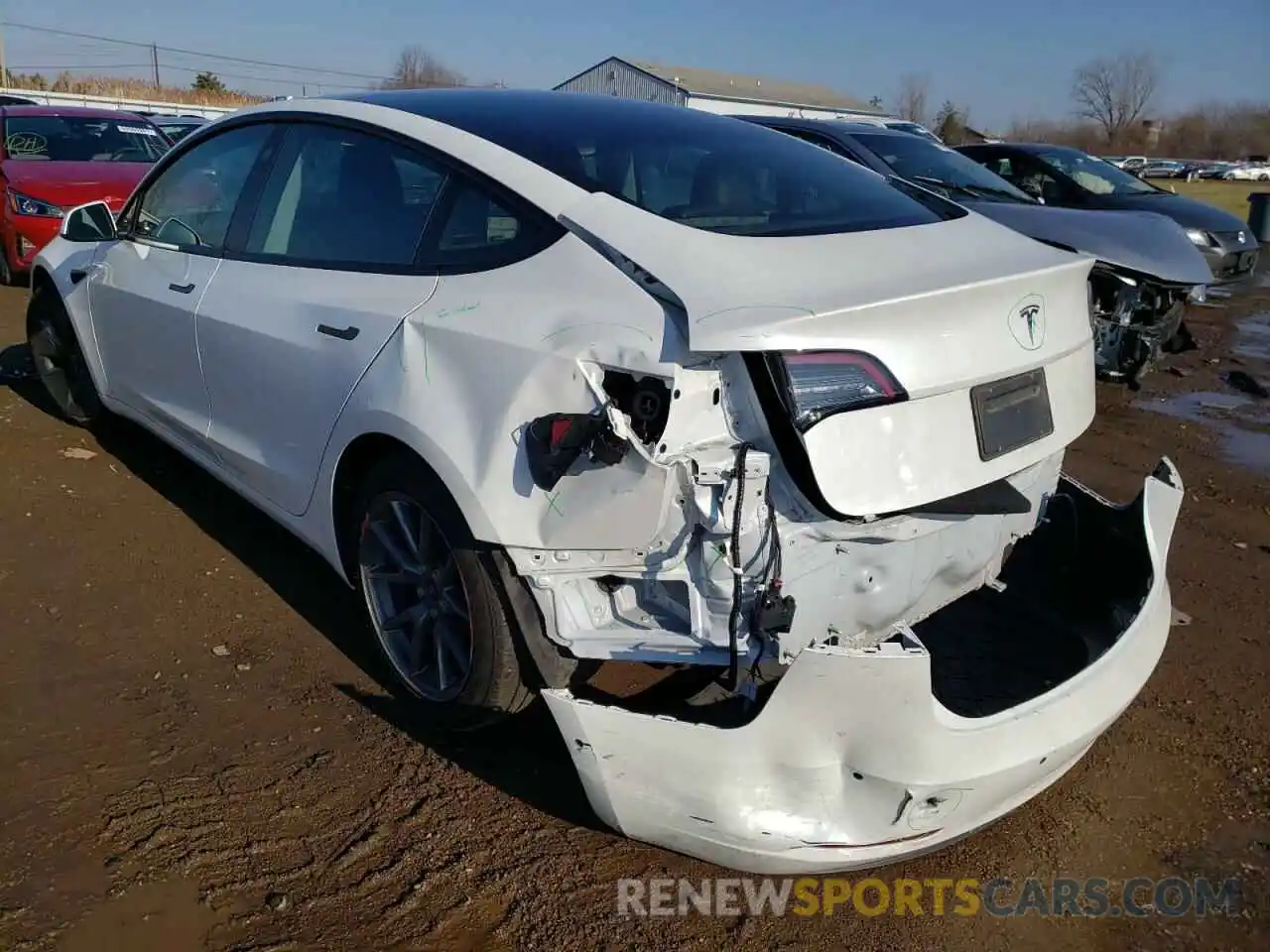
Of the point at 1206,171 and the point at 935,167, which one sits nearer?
the point at 935,167

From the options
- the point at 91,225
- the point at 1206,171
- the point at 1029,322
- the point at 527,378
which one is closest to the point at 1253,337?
the point at 1029,322

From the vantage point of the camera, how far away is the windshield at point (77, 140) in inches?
392

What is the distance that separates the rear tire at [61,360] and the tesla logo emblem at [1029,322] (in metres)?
4.30

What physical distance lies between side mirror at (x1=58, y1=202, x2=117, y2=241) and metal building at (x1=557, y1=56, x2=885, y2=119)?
3285 centimetres

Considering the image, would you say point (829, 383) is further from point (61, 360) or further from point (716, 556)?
point (61, 360)

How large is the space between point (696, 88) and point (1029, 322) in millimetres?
39963

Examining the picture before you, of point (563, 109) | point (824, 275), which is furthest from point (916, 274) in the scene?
point (563, 109)

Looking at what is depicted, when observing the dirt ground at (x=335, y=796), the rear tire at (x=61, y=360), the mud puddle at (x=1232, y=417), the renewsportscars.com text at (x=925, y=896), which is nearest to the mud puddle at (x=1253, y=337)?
the mud puddle at (x=1232, y=417)

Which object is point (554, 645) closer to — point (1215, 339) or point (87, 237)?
point (87, 237)

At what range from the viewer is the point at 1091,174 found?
10.9 metres

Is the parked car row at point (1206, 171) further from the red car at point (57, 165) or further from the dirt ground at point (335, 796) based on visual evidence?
the dirt ground at point (335, 796)

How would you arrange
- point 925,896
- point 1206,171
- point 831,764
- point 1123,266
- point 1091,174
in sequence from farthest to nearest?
point 1206,171, point 1091,174, point 1123,266, point 925,896, point 831,764

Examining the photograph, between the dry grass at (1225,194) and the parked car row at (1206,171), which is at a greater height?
the parked car row at (1206,171)

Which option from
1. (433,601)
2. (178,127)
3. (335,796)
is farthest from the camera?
(178,127)
